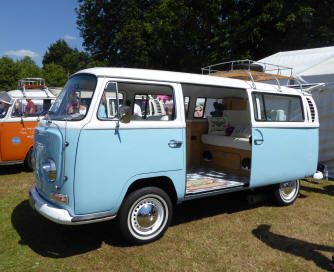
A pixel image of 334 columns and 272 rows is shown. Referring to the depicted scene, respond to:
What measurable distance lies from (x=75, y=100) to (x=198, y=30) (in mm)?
18439

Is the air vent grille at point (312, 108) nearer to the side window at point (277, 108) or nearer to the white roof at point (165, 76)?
the side window at point (277, 108)

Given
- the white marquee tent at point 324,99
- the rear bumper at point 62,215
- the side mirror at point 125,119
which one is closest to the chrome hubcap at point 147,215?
the rear bumper at point 62,215

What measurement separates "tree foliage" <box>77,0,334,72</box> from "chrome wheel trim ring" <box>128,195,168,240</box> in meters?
15.8

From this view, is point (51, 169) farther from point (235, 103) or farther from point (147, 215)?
point (235, 103)

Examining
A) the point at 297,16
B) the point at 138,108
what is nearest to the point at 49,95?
the point at 138,108

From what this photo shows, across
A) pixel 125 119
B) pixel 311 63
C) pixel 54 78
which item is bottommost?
pixel 125 119

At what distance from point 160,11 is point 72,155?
69.5 feet

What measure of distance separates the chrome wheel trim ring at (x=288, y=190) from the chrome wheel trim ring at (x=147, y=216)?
261 cm

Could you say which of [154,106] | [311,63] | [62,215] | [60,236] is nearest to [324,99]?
[311,63]

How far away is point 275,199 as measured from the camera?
17.9 feet

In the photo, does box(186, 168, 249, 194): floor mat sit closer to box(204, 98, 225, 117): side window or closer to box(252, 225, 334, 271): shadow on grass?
box(252, 225, 334, 271): shadow on grass

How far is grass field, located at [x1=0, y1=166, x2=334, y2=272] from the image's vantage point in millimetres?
3461

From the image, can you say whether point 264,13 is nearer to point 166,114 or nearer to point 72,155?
point 166,114

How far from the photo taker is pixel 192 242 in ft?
13.1
